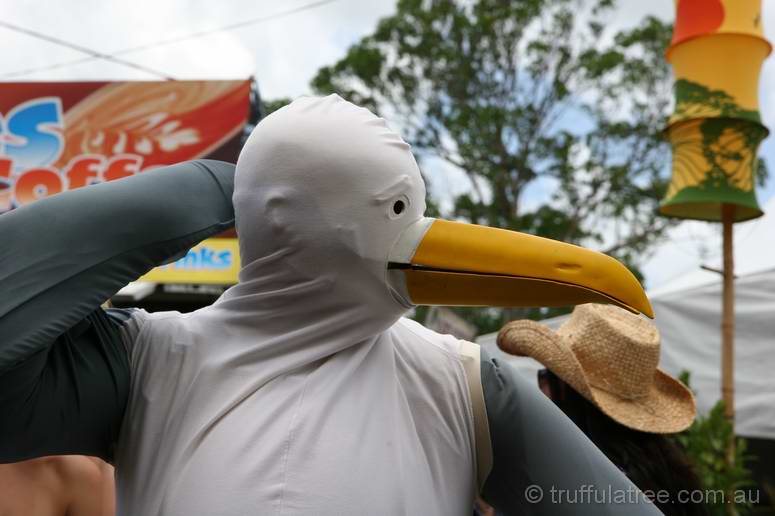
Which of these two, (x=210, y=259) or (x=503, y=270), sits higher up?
(x=503, y=270)

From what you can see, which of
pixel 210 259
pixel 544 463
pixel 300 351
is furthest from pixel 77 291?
pixel 210 259

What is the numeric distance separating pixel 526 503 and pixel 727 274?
2490 mm

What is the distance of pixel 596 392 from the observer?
73.4 inches

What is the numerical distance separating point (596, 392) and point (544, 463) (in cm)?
84

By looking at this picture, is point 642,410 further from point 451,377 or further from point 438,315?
point 438,315

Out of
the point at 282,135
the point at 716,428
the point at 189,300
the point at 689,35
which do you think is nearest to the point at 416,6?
the point at 189,300

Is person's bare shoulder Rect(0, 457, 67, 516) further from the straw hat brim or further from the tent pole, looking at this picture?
the tent pole

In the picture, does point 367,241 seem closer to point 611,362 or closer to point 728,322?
point 611,362

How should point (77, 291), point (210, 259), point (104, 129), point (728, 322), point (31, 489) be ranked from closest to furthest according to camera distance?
1. point (77, 291)
2. point (31, 489)
3. point (728, 322)
4. point (210, 259)
5. point (104, 129)

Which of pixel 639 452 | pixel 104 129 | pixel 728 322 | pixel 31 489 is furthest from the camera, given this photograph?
pixel 104 129

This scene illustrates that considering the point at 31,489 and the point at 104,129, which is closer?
the point at 31,489

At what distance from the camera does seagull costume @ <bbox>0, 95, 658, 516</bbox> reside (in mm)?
938

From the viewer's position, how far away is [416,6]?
1030 centimetres

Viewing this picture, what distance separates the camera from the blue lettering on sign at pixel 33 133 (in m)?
5.90
